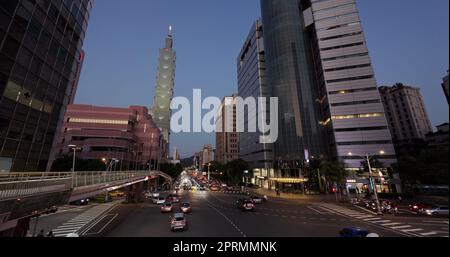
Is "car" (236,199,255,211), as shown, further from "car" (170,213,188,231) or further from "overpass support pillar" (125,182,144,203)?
"overpass support pillar" (125,182,144,203)

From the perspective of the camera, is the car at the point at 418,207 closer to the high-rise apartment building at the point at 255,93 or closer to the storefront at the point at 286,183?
the storefront at the point at 286,183

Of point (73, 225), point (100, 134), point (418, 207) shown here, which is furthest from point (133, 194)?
point (418, 207)

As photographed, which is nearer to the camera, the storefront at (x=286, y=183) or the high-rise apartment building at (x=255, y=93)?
the storefront at (x=286, y=183)

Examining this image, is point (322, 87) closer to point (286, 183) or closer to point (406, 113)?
point (286, 183)

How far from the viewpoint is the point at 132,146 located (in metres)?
103

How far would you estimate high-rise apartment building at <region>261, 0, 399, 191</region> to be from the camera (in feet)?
249

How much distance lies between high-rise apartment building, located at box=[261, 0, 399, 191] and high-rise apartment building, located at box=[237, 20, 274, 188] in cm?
829

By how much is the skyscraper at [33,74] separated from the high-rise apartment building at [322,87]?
251 feet

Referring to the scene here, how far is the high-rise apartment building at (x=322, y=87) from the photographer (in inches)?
Result: 2992

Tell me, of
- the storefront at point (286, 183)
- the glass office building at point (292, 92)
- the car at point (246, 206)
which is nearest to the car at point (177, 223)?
the car at point (246, 206)

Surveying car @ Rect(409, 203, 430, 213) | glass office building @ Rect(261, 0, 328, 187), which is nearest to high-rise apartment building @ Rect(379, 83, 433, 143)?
glass office building @ Rect(261, 0, 328, 187)

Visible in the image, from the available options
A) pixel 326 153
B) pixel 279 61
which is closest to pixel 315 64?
pixel 279 61

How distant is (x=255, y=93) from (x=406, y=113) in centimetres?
8247
